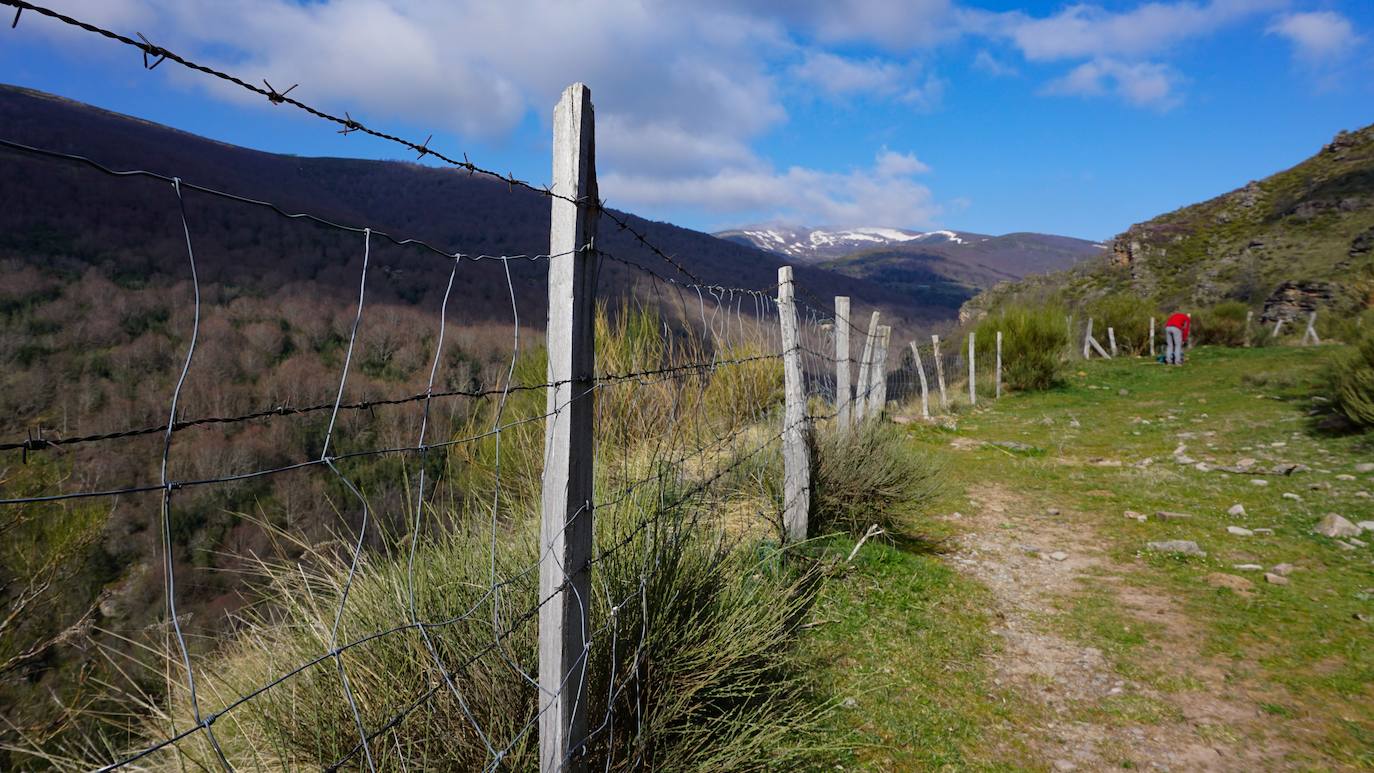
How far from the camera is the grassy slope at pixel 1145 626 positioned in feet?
8.82

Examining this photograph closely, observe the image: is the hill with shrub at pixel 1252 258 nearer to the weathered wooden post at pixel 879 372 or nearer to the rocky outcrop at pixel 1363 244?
the rocky outcrop at pixel 1363 244

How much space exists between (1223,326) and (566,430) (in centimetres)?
2297

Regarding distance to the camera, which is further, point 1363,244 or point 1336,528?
point 1363,244

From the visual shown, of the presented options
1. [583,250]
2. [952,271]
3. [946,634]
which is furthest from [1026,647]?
[952,271]

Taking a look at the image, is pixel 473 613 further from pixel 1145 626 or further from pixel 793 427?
pixel 1145 626

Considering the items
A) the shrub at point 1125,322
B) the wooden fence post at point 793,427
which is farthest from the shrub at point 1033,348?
the wooden fence post at point 793,427

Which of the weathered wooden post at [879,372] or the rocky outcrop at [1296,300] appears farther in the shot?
the rocky outcrop at [1296,300]

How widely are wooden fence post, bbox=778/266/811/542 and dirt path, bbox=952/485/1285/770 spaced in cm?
125

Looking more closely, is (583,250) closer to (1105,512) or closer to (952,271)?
(1105,512)

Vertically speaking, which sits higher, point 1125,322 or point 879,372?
point 1125,322

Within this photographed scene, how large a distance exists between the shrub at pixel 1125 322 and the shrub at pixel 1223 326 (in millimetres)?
1296

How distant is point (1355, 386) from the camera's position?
6891 mm

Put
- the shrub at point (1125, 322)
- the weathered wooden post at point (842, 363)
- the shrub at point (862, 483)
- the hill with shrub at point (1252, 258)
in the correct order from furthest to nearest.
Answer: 1. the hill with shrub at point (1252, 258)
2. the shrub at point (1125, 322)
3. the weathered wooden post at point (842, 363)
4. the shrub at point (862, 483)

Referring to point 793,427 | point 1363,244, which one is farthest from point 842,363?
point 1363,244
